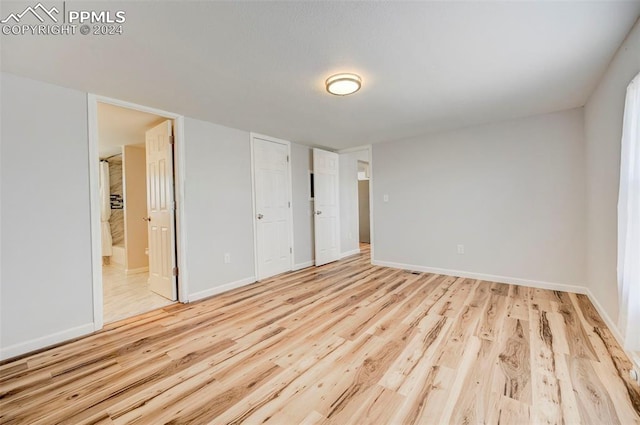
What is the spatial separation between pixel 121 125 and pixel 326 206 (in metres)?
3.21

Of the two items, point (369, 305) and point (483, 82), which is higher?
point (483, 82)

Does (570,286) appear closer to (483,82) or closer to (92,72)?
(483,82)

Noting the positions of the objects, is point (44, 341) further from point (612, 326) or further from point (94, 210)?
point (612, 326)

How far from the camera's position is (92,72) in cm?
195

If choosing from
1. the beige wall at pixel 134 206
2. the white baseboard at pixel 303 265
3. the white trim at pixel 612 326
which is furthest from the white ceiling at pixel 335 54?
the white baseboard at pixel 303 265

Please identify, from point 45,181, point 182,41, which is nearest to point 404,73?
point 182,41

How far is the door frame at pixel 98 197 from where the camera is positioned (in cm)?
233

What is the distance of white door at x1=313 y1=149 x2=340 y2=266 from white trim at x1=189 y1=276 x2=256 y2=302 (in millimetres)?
1389

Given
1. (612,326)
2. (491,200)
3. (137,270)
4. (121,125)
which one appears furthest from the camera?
(137,270)

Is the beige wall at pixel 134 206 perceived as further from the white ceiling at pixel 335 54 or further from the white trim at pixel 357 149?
the white trim at pixel 357 149

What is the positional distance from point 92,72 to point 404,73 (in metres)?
2.38

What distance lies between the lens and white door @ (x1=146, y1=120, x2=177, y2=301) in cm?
301

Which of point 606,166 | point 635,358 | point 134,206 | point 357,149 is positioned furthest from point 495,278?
point 134,206

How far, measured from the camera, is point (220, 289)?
10.7 ft
